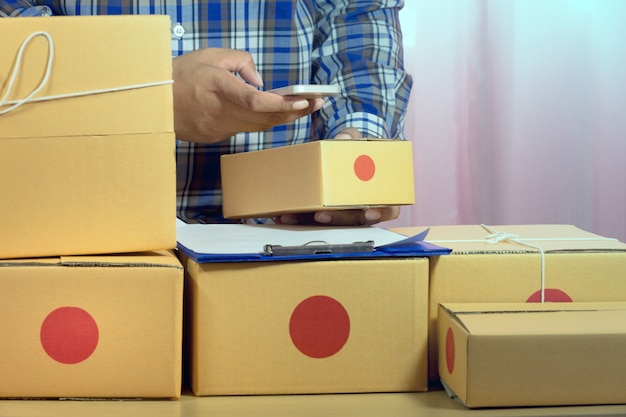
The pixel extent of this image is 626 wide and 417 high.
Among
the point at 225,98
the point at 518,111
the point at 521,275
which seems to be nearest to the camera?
the point at 521,275

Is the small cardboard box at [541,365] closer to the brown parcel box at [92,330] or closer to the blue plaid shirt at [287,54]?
the brown parcel box at [92,330]

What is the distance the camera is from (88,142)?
2.31 ft

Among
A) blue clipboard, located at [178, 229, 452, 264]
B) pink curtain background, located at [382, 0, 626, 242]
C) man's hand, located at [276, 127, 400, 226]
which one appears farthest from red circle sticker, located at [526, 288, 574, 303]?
pink curtain background, located at [382, 0, 626, 242]

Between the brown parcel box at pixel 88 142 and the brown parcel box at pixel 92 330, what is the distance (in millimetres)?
32

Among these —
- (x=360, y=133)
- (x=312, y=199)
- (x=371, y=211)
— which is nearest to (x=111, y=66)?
(x=312, y=199)

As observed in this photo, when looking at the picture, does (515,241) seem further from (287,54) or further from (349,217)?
(287,54)

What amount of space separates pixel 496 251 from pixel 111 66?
372mm

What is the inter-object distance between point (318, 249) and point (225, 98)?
285 millimetres

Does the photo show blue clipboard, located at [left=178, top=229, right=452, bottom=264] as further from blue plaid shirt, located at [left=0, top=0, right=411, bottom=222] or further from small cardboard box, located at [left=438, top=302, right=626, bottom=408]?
blue plaid shirt, located at [left=0, top=0, right=411, bottom=222]

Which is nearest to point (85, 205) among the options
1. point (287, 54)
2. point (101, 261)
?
point (101, 261)

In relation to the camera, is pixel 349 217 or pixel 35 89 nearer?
pixel 35 89

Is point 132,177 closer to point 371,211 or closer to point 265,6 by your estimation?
point 371,211

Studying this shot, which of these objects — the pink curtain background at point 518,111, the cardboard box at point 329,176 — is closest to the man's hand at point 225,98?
the cardboard box at point 329,176

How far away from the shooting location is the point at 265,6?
3.91ft
